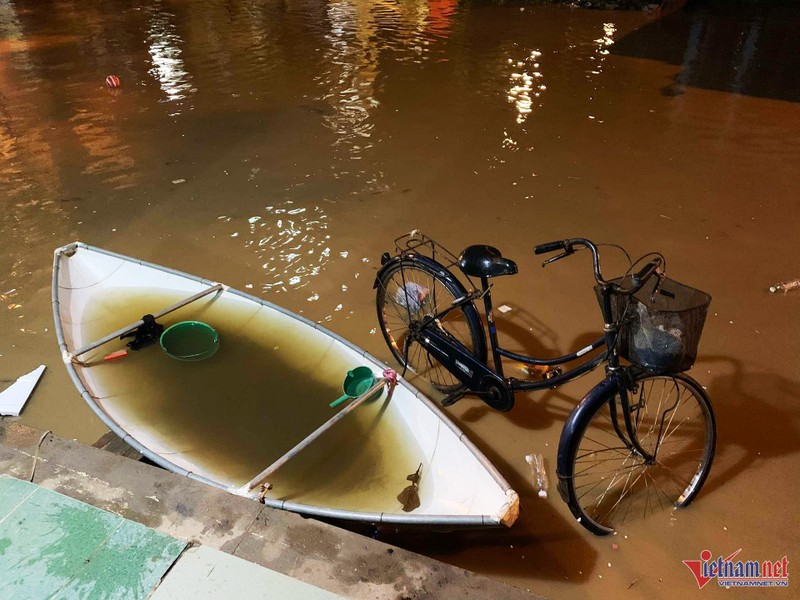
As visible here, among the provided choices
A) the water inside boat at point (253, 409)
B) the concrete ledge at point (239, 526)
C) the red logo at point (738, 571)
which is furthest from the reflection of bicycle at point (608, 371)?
the concrete ledge at point (239, 526)

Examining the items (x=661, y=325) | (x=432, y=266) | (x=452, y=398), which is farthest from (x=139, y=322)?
(x=661, y=325)

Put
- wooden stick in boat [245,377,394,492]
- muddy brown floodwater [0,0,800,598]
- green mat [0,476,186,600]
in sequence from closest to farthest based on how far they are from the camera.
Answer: green mat [0,476,186,600]
wooden stick in boat [245,377,394,492]
muddy brown floodwater [0,0,800,598]

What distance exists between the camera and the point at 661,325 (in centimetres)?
202

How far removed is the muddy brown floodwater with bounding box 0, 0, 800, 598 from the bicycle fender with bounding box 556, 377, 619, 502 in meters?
0.49

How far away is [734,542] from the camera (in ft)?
8.53

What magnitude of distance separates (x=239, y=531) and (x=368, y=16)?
527 inches

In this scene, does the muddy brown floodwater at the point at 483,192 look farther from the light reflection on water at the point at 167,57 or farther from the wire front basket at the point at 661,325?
the wire front basket at the point at 661,325

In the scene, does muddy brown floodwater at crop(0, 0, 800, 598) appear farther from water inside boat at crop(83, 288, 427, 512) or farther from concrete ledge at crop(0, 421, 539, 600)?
concrete ledge at crop(0, 421, 539, 600)

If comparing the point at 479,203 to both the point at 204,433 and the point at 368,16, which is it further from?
the point at 368,16

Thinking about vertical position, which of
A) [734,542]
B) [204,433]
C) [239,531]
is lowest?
[734,542]

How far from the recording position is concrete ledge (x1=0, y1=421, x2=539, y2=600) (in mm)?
2025

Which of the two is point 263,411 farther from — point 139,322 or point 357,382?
point 139,322

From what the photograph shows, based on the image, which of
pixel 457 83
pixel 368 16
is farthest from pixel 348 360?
pixel 368 16

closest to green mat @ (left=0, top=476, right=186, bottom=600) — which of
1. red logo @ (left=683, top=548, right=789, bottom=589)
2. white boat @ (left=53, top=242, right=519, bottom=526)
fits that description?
white boat @ (left=53, top=242, right=519, bottom=526)
